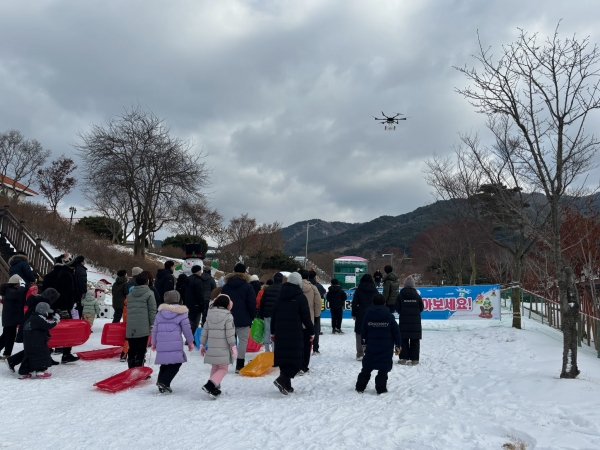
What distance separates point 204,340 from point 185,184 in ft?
75.6

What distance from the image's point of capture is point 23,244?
19.1 m

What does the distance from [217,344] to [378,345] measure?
2.32 m

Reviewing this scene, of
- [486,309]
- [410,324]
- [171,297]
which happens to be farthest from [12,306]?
[486,309]

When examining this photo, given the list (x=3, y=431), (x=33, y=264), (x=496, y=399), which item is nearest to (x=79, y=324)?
(x=3, y=431)

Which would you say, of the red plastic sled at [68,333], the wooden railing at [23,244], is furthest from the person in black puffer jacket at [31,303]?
the wooden railing at [23,244]

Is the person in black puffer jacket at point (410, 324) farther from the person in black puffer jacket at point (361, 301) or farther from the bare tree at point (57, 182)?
the bare tree at point (57, 182)

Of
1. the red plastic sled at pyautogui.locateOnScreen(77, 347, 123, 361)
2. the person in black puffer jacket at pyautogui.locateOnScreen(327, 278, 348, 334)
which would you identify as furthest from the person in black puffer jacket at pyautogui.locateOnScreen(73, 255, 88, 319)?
the person in black puffer jacket at pyautogui.locateOnScreen(327, 278, 348, 334)

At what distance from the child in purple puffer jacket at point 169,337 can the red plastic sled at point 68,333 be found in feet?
8.10

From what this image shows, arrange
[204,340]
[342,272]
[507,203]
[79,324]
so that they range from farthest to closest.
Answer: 1. [342,272]
2. [507,203]
3. [79,324]
4. [204,340]

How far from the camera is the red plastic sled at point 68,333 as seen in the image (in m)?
8.74

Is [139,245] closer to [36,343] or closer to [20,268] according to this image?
[20,268]

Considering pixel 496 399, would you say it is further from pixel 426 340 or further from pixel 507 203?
pixel 426 340

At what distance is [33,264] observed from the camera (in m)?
18.2

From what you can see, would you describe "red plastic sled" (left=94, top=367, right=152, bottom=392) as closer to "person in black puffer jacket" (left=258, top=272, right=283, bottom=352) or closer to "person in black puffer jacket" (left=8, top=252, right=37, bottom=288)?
"person in black puffer jacket" (left=258, top=272, right=283, bottom=352)
